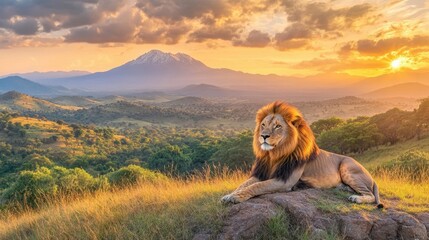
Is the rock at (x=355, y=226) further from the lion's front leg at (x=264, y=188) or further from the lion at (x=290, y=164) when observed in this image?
the lion's front leg at (x=264, y=188)

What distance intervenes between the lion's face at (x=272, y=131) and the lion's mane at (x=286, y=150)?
84mm

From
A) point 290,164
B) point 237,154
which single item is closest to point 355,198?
point 290,164

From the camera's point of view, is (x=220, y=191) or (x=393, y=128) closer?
(x=220, y=191)

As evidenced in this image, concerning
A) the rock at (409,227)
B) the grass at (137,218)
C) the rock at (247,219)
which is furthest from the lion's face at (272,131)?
the rock at (409,227)

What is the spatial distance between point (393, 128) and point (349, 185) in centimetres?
5323

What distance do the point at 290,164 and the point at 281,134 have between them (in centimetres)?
55

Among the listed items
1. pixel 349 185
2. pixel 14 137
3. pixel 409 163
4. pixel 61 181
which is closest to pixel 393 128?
pixel 409 163

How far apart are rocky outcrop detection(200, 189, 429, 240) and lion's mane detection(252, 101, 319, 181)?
0.51m

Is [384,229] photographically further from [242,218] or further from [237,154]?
[237,154]

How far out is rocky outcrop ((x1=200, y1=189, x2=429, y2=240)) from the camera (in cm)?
600

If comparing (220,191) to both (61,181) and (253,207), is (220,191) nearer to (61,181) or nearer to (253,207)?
(253,207)

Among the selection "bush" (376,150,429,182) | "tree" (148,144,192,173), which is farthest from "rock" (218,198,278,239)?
"tree" (148,144,192,173)

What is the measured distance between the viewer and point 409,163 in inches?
698

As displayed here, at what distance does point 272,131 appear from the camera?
266 inches
